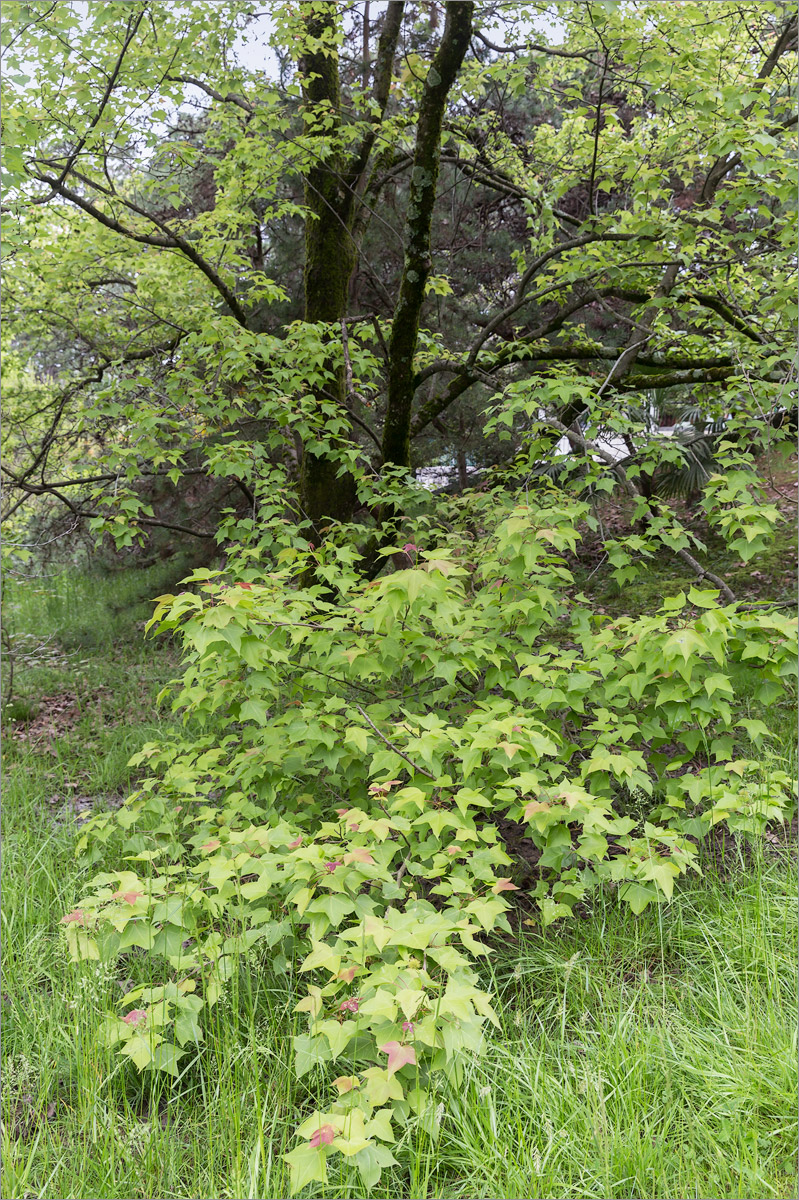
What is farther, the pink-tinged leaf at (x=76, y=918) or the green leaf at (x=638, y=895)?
the green leaf at (x=638, y=895)

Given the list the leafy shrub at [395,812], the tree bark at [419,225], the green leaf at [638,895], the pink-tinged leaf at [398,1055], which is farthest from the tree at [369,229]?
the pink-tinged leaf at [398,1055]

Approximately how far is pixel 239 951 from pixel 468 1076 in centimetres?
67

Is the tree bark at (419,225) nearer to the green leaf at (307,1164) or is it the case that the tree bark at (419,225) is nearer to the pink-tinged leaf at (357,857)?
the pink-tinged leaf at (357,857)

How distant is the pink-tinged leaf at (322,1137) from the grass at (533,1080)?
322mm

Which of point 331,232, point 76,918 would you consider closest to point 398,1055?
point 76,918

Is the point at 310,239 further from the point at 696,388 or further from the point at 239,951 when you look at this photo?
the point at 239,951

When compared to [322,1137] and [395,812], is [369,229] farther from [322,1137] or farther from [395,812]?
[322,1137]

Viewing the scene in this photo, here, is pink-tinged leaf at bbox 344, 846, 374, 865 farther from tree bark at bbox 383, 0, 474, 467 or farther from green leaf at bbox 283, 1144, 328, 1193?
tree bark at bbox 383, 0, 474, 467

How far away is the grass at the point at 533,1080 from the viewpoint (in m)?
1.65

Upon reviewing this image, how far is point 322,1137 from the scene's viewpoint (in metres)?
1.33

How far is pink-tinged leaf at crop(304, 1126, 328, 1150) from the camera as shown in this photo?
1.33 m

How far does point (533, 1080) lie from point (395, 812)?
A: 91 centimetres

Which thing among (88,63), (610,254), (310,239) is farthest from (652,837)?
(310,239)

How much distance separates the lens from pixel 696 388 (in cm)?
441
